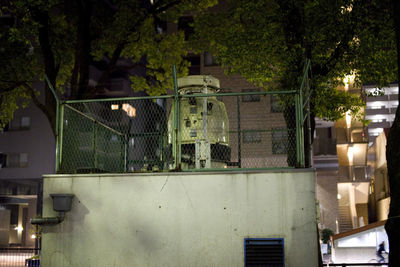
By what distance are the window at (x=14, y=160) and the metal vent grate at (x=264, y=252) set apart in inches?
1096

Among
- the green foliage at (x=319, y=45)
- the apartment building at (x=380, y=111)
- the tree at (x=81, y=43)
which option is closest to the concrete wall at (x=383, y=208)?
the green foliage at (x=319, y=45)

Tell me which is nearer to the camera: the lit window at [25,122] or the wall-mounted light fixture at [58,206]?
the wall-mounted light fixture at [58,206]

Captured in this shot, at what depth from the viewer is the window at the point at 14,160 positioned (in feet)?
107

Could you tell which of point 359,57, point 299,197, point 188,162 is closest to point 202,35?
point 359,57

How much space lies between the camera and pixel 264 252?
8.31 m

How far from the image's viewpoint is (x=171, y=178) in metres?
8.76

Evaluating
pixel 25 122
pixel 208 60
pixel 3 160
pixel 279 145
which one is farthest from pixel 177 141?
pixel 3 160

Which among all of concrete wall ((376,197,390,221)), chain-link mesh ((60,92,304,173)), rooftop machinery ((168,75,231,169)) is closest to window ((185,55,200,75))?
concrete wall ((376,197,390,221))

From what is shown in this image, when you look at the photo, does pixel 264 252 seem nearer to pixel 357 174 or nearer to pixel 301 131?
pixel 301 131

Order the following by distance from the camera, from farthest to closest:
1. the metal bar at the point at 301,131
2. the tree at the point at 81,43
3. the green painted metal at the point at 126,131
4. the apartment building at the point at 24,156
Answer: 1. the apartment building at the point at 24,156
2. the tree at the point at 81,43
3. the green painted metal at the point at 126,131
4. the metal bar at the point at 301,131

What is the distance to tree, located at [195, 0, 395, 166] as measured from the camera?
44.7ft

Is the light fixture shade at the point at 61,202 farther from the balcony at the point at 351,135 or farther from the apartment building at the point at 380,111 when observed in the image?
the apartment building at the point at 380,111

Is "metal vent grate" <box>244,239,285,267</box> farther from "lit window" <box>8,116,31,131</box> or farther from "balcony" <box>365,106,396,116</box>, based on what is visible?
"balcony" <box>365,106,396,116</box>

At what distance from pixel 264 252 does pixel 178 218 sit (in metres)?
1.79
